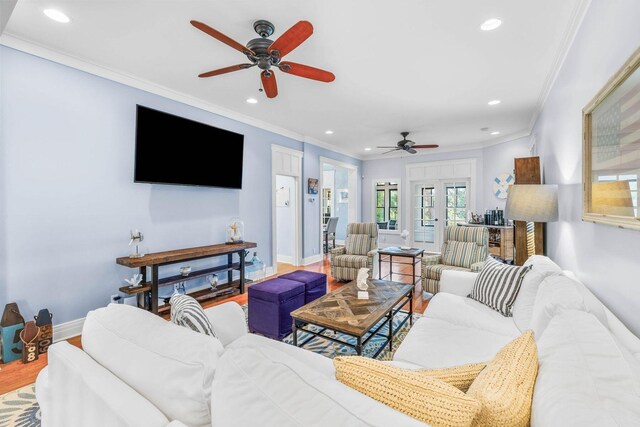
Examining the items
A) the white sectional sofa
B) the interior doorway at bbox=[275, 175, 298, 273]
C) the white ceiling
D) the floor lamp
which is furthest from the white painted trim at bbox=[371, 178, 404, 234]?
the white sectional sofa

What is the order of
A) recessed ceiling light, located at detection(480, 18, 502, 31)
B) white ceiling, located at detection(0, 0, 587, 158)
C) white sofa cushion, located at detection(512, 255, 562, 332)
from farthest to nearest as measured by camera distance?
1. recessed ceiling light, located at detection(480, 18, 502, 31)
2. white ceiling, located at detection(0, 0, 587, 158)
3. white sofa cushion, located at detection(512, 255, 562, 332)

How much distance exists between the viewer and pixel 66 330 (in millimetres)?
2785

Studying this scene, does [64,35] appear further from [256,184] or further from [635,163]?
[635,163]

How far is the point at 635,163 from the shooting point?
117cm

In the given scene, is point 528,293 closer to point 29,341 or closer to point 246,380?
point 246,380

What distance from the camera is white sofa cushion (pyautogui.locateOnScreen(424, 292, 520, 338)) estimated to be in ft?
6.37

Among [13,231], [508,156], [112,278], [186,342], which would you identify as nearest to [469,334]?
[186,342]

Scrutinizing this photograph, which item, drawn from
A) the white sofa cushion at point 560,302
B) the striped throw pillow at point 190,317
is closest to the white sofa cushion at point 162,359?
the striped throw pillow at point 190,317

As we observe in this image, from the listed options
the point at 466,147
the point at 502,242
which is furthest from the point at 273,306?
the point at 466,147

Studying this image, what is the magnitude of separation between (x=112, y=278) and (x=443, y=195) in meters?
6.77

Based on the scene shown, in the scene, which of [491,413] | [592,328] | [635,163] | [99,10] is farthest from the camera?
[99,10]

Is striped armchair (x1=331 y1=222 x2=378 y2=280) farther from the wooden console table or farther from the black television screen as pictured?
the black television screen

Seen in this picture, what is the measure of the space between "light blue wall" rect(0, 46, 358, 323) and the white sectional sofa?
1912 mm

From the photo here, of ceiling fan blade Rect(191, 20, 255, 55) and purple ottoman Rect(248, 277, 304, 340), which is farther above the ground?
ceiling fan blade Rect(191, 20, 255, 55)
